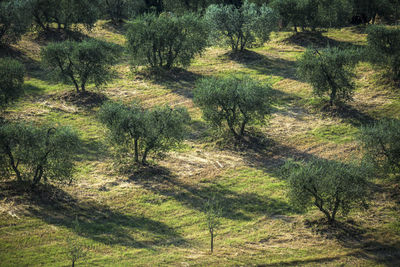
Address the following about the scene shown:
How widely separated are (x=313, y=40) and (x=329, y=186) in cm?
4998

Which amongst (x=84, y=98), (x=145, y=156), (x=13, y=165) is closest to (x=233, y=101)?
(x=145, y=156)

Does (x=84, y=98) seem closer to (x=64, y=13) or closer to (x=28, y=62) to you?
(x=28, y=62)

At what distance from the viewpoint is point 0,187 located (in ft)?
134

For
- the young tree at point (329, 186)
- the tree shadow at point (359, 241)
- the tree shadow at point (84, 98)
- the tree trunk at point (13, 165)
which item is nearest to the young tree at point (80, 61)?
the tree shadow at point (84, 98)

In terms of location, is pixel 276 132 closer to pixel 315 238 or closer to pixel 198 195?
pixel 198 195

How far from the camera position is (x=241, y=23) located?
74.4 meters

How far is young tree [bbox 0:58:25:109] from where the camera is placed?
180 feet

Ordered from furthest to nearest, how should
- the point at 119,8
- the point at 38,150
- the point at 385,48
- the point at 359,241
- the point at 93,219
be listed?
the point at 119,8, the point at 385,48, the point at 38,150, the point at 93,219, the point at 359,241

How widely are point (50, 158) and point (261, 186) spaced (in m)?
19.6

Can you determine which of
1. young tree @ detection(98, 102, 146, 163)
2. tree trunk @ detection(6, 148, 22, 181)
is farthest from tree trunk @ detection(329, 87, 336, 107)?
tree trunk @ detection(6, 148, 22, 181)

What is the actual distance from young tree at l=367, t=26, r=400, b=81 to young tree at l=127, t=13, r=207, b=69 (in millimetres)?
24986

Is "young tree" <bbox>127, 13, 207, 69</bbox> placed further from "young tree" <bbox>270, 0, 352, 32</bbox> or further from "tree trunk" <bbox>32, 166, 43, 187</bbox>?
"tree trunk" <bbox>32, 166, 43, 187</bbox>

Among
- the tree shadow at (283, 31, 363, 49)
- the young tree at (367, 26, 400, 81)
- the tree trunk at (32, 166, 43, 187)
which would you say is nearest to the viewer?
the tree trunk at (32, 166, 43, 187)

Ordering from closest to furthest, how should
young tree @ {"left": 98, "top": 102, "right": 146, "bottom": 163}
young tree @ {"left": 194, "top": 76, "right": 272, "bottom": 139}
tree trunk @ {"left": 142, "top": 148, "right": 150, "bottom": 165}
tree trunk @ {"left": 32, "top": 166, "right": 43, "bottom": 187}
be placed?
tree trunk @ {"left": 32, "top": 166, "right": 43, "bottom": 187}, young tree @ {"left": 98, "top": 102, "right": 146, "bottom": 163}, tree trunk @ {"left": 142, "top": 148, "right": 150, "bottom": 165}, young tree @ {"left": 194, "top": 76, "right": 272, "bottom": 139}
